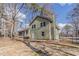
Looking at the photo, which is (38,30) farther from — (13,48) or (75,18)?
(75,18)

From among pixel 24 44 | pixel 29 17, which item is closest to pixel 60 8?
pixel 29 17

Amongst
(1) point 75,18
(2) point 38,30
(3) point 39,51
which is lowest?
(3) point 39,51

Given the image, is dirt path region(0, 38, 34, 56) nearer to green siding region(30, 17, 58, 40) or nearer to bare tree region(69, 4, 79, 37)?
green siding region(30, 17, 58, 40)

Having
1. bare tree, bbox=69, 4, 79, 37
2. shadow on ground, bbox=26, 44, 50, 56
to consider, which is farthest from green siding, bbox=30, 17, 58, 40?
bare tree, bbox=69, 4, 79, 37

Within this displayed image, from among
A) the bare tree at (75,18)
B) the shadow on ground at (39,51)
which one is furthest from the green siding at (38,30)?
the bare tree at (75,18)

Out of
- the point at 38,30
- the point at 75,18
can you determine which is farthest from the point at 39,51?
the point at 75,18

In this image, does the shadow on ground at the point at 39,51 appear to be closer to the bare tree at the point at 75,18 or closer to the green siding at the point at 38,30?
the green siding at the point at 38,30

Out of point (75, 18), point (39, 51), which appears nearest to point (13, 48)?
point (39, 51)

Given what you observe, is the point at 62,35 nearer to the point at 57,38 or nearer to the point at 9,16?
the point at 57,38

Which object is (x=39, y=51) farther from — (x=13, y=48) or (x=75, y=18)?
(x=75, y=18)

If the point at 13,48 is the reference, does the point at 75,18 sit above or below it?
above

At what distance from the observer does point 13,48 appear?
3797 mm

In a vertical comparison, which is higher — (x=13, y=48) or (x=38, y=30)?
(x=38, y=30)

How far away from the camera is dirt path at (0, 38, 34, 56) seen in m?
3.74
